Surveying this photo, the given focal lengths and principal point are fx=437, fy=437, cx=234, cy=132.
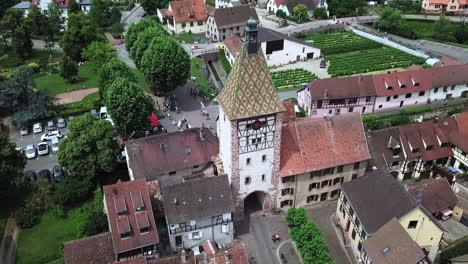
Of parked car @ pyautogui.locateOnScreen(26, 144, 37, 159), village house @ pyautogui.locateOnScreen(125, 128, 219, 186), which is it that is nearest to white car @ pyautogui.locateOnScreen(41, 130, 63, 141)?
parked car @ pyautogui.locateOnScreen(26, 144, 37, 159)

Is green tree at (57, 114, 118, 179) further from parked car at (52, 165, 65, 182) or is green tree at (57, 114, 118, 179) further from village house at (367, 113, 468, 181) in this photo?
village house at (367, 113, 468, 181)

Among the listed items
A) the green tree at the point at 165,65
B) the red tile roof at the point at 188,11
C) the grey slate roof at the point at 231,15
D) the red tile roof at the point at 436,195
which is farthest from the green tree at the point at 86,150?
the red tile roof at the point at 188,11

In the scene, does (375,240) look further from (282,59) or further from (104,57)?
(104,57)

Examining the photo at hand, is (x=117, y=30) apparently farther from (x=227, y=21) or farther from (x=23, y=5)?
(x=23, y=5)

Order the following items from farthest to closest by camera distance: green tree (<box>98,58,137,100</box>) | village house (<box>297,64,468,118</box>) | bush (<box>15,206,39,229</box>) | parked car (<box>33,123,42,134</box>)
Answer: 1. village house (<box>297,64,468,118</box>)
2. green tree (<box>98,58,137,100</box>)
3. parked car (<box>33,123,42,134</box>)
4. bush (<box>15,206,39,229</box>)

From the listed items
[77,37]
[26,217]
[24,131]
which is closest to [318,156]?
[26,217]

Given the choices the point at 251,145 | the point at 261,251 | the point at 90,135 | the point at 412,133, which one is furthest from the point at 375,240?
the point at 90,135
